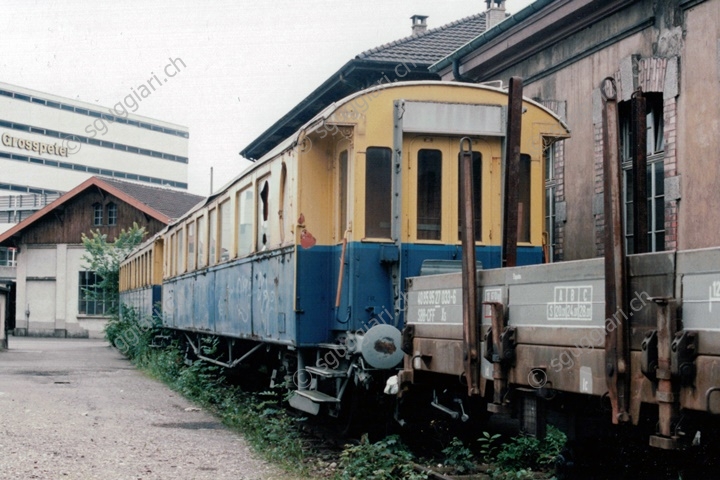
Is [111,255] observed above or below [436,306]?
above

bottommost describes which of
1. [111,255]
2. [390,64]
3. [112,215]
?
[111,255]

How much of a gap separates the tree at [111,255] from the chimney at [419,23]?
624 inches

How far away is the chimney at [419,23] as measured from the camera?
26.3 m

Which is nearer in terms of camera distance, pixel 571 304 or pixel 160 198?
pixel 571 304

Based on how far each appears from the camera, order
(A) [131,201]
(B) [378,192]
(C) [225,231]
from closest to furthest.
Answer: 1. (B) [378,192]
2. (C) [225,231]
3. (A) [131,201]

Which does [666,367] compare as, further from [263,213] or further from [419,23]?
[419,23]

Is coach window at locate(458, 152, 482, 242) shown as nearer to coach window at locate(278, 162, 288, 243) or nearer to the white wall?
coach window at locate(278, 162, 288, 243)

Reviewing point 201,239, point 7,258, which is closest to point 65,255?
point 7,258

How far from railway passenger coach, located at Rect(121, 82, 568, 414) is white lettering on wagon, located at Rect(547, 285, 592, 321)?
3.47m

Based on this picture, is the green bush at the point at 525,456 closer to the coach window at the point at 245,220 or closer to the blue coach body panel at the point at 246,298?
the blue coach body panel at the point at 246,298

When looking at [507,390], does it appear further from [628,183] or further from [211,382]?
[211,382]

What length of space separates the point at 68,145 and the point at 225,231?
192 ft

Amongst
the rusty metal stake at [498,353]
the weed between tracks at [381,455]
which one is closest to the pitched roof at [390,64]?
the weed between tracks at [381,455]

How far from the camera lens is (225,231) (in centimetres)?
1368
